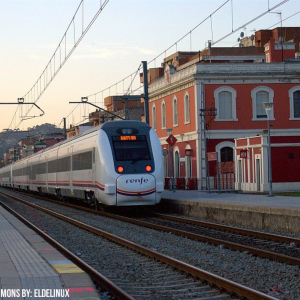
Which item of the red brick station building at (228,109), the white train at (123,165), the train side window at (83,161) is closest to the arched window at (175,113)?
the red brick station building at (228,109)

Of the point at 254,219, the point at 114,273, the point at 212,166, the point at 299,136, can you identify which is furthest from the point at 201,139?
the point at 114,273

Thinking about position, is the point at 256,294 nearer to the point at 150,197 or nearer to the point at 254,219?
the point at 254,219

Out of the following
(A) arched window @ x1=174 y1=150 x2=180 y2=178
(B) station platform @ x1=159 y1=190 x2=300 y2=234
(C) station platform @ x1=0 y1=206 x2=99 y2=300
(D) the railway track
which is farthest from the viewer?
(A) arched window @ x1=174 y1=150 x2=180 y2=178

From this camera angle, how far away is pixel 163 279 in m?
10.5

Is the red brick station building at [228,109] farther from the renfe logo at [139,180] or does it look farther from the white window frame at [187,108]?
the renfe logo at [139,180]

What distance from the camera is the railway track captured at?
902cm

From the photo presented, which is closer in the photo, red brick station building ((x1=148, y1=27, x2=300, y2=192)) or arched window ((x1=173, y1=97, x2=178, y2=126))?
red brick station building ((x1=148, y1=27, x2=300, y2=192))

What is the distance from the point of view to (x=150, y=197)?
24.6 m

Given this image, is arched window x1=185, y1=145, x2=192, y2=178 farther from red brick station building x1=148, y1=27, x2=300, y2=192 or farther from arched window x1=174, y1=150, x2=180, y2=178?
arched window x1=174, y1=150, x2=180, y2=178

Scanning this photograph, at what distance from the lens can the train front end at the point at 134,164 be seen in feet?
79.8

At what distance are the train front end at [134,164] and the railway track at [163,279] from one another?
33.3 ft

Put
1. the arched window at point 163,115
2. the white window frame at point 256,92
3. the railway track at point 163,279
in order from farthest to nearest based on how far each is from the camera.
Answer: the arched window at point 163,115, the white window frame at point 256,92, the railway track at point 163,279

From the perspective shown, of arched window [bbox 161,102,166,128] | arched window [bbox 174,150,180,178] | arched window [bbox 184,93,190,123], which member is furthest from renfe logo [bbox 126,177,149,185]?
arched window [bbox 161,102,166,128]

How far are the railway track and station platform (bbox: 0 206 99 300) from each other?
821 millimetres
